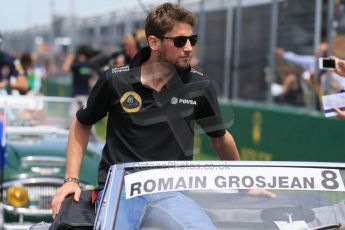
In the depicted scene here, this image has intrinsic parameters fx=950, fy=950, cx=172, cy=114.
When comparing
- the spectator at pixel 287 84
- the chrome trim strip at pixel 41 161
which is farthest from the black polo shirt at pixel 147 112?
the spectator at pixel 287 84

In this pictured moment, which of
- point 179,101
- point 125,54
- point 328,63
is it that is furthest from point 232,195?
point 125,54

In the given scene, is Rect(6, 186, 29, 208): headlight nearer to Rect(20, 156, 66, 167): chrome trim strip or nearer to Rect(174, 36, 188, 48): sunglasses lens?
Rect(20, 156, 66, 167): chrome trim strip

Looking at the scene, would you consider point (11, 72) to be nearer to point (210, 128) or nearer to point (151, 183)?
point (210, 128)

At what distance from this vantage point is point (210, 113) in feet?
17.1

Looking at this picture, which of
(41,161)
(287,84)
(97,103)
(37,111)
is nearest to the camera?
(97,103)

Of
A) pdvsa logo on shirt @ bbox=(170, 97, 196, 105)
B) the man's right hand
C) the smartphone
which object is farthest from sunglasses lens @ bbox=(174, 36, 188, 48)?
the smartphone

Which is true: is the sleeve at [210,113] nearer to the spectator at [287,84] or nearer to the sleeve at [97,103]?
the sleeve at [97,103]

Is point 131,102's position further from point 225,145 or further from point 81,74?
point 81,74

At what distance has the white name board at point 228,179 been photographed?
14.3ft

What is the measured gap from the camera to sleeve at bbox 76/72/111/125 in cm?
511

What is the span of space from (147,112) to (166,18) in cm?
51

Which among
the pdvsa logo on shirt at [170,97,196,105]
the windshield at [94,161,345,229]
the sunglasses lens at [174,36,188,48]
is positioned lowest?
the windshield at [94,161,345,229]

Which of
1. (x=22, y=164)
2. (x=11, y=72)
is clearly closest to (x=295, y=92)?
(x=11, y=72)

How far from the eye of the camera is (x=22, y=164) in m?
8.60
